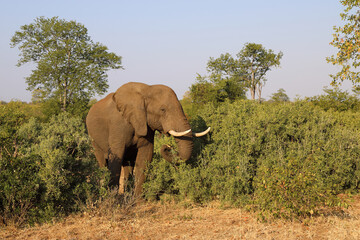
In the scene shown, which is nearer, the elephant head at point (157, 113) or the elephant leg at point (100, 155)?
the elephant head at point (157, 113)

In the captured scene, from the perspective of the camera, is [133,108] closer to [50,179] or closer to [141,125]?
[141,125]

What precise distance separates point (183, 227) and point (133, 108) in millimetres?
3559

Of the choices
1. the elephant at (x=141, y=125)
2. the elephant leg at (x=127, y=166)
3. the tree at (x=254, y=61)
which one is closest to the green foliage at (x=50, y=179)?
the elephant at (x=141, y=125)

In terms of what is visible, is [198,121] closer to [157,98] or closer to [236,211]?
[157,98]

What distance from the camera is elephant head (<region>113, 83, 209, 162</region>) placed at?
9188 millimetres

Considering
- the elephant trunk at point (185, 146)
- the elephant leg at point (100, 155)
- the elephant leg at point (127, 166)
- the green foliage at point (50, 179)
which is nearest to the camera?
the green foliage at point (50, 179)

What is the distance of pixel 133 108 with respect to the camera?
31.5 ft

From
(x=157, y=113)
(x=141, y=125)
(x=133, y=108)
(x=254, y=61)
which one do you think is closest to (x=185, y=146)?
(x=157, y=113)

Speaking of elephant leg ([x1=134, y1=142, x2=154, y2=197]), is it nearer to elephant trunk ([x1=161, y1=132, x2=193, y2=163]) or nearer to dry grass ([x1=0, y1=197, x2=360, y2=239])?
elephant trunk ([x1=161, y1=132, x2=193, y2=163])

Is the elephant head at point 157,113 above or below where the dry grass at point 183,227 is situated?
above

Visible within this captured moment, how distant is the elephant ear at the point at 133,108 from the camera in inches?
374

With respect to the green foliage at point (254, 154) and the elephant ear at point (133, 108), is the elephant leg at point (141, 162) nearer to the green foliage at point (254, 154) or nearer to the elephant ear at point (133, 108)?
the green foliage at point (254, 154)

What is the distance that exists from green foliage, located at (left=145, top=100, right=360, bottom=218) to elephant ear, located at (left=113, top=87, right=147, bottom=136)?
1.18m

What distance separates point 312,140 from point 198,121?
3295mm
